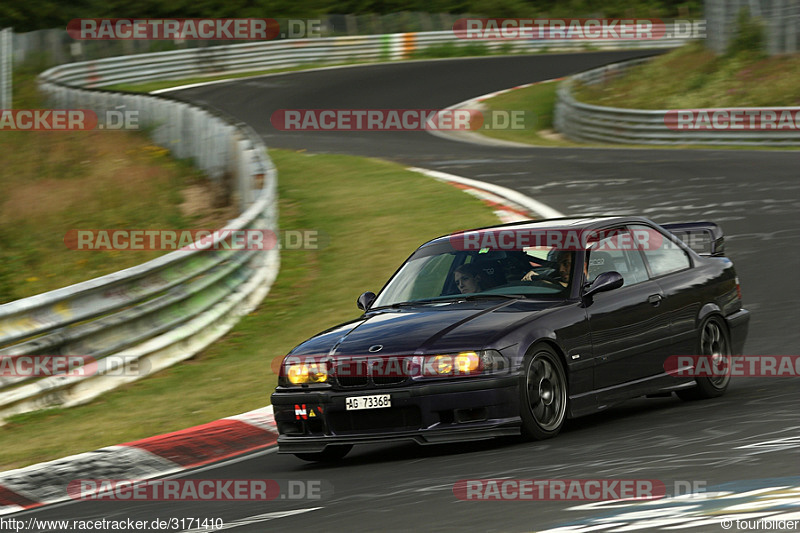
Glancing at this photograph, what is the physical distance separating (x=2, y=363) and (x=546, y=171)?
12.0 metres

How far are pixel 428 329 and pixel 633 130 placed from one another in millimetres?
20483

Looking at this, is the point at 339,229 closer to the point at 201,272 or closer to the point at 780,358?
the point at 201,272

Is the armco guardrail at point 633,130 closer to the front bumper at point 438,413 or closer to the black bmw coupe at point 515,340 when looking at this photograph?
the black bmw coupe at point 515,340

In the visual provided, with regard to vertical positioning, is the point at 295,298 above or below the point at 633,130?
below

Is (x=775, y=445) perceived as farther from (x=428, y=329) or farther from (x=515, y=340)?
A: (x=428, y=329)

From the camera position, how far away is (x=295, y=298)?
1326cm

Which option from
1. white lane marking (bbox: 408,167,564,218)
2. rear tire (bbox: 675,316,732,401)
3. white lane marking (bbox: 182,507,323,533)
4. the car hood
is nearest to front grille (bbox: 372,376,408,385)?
the car hood

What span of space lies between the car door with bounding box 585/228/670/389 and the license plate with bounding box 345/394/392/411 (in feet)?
4.87

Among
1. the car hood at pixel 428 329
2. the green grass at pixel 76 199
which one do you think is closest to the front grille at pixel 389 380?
the car hood at pixel 428 329

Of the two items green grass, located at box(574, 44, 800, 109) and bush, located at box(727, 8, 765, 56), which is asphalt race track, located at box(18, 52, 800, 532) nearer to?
green grass, located at box(574, 44, 800, 109)

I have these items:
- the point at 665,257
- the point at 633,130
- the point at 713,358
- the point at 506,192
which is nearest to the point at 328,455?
the point at 665,257

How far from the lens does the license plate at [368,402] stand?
7.15 m

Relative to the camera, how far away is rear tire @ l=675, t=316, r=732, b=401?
8891 mm

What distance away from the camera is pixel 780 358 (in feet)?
32.3
